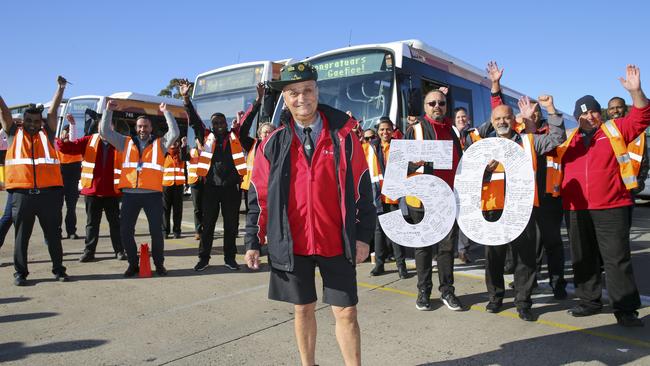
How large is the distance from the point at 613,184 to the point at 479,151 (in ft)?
3.83

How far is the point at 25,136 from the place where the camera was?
18.2ft

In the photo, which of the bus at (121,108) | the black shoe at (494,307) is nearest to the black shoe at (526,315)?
the black shoe at (494,307)

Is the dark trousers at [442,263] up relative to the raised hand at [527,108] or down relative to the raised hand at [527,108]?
down

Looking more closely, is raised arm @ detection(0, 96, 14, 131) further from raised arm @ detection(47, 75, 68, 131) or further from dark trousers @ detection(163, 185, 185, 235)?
dark trousers @ detection(163, 185, 185, 235)

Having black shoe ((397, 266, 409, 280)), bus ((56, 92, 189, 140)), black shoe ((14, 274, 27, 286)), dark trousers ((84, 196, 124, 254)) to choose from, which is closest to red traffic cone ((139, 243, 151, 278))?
black shoe ((14, 274, 27, 286))

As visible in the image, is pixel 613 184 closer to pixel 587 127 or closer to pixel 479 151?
pixel 587 127

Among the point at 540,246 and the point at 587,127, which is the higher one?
the point at 587,127

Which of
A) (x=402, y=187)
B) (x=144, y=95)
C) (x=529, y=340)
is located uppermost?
(x=144, y=95)

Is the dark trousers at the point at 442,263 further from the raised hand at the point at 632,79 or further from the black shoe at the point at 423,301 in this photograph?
the raised hand at the point at 632,79

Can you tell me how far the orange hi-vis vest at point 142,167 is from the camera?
5.89m

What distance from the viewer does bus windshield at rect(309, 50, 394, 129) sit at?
8.99 metres

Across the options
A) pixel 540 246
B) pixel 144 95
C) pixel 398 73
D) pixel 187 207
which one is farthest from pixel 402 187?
pixel 144 95

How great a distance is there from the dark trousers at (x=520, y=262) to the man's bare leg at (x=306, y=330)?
2.23m

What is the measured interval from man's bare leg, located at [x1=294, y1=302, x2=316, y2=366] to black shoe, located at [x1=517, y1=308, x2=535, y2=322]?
2.29 meters
